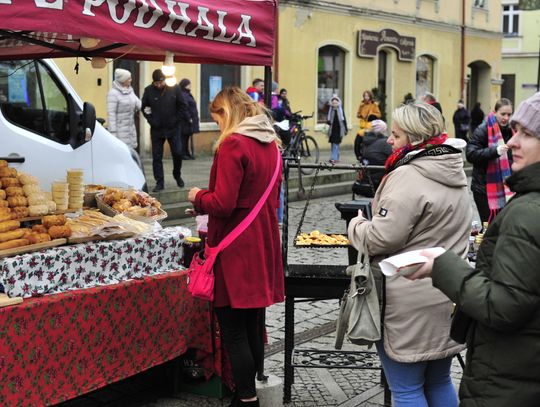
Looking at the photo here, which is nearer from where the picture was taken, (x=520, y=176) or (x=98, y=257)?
(x=520, y=176)

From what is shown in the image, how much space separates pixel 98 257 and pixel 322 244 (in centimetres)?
132

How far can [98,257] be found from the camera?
4.59m

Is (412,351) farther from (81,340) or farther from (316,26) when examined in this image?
(316,26)

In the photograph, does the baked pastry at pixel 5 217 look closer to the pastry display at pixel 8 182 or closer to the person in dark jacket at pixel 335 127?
the pastry display at pixel 8 182

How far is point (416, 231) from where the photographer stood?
359cm

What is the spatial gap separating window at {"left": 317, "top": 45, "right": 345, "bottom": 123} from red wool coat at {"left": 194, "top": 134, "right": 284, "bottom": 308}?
1995 cm

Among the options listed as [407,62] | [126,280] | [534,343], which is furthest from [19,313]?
[407,62]

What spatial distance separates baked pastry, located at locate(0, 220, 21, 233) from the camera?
4.32 meters

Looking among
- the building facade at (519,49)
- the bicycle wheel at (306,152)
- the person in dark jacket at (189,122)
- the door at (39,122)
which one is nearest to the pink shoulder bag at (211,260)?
the door at (39,122)

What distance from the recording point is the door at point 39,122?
7582 millimetres

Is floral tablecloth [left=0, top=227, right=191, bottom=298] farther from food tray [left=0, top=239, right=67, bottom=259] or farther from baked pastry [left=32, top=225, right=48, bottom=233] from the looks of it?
baked pastry [left=32, top=225, right=48, bottom=233]

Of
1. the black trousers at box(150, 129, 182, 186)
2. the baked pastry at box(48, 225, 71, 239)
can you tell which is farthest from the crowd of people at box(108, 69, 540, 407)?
the black trousers at box(150, 129, 182, 186)

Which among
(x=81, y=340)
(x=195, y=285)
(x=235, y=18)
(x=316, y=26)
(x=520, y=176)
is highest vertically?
(x=316, y=26)

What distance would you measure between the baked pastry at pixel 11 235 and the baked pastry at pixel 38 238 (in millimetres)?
51
